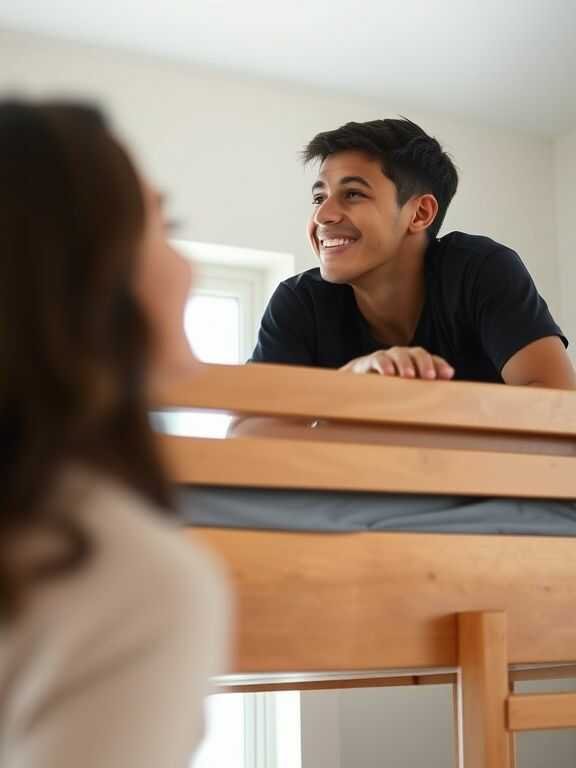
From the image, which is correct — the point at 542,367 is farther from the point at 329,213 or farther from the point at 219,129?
the point at 219,129

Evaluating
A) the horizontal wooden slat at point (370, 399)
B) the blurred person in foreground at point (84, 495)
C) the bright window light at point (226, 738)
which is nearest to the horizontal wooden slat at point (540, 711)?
the horizontal wooden slat at point (370, 399)

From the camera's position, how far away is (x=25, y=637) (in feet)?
1.51

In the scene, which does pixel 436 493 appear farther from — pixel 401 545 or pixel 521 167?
pixel 521 167

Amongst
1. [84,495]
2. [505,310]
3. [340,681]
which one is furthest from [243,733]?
[84,495]

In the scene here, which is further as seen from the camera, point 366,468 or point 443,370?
point 443,370

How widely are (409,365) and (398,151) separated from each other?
0.73m

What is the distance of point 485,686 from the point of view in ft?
4.13

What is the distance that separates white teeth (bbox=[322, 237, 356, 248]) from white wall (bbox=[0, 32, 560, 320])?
73 cm

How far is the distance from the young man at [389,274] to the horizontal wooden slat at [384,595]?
0.47 m

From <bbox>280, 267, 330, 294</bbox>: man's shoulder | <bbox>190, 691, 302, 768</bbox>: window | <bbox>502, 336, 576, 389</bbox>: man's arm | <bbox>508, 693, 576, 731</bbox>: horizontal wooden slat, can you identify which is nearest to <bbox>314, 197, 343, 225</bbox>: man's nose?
<bbox>280, 267, 330, 294</bbox>: man's shoulder

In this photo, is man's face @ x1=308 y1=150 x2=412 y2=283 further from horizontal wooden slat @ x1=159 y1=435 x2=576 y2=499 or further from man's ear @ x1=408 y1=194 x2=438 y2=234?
horizontal wooden slat @ x1=159 y1=435 x2=576 y2=499

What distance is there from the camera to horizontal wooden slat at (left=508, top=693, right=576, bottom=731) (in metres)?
1.28

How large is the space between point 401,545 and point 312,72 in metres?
1.81

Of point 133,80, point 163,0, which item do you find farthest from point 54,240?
point 133,80
